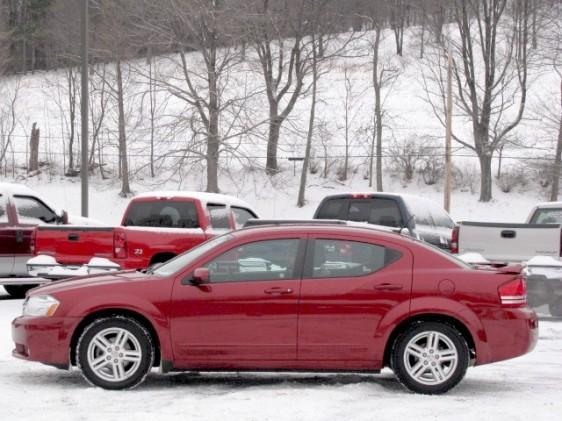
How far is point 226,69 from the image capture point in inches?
1331

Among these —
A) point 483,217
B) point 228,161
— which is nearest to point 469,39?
point 483,217

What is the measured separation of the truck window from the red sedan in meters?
8.79

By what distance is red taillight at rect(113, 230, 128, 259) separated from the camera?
1494cm

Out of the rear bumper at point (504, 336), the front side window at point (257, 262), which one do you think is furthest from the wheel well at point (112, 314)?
the rear bumper at point (504, 336)

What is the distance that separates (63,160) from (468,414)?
4880cm

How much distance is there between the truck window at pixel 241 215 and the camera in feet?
56.4

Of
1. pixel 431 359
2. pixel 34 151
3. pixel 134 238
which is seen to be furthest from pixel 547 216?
pixel 34 151

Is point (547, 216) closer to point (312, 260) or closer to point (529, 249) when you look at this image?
point (529, 249)

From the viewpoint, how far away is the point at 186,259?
8.77 m

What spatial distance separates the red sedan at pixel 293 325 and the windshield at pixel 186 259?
7.4 inches

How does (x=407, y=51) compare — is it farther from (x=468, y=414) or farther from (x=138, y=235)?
(x=468, y=414)

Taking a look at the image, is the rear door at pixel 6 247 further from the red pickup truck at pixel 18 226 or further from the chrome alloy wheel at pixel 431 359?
the chrome alloy wheel at pixel 431 359

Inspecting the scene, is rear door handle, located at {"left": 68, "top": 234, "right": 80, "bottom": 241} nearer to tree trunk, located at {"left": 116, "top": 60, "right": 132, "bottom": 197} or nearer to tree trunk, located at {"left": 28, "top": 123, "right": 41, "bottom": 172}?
tree trunk, located at {"left": 116, "top": 60, "right": 132, "bottom": 197}

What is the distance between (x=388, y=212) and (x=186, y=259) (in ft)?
23.3
